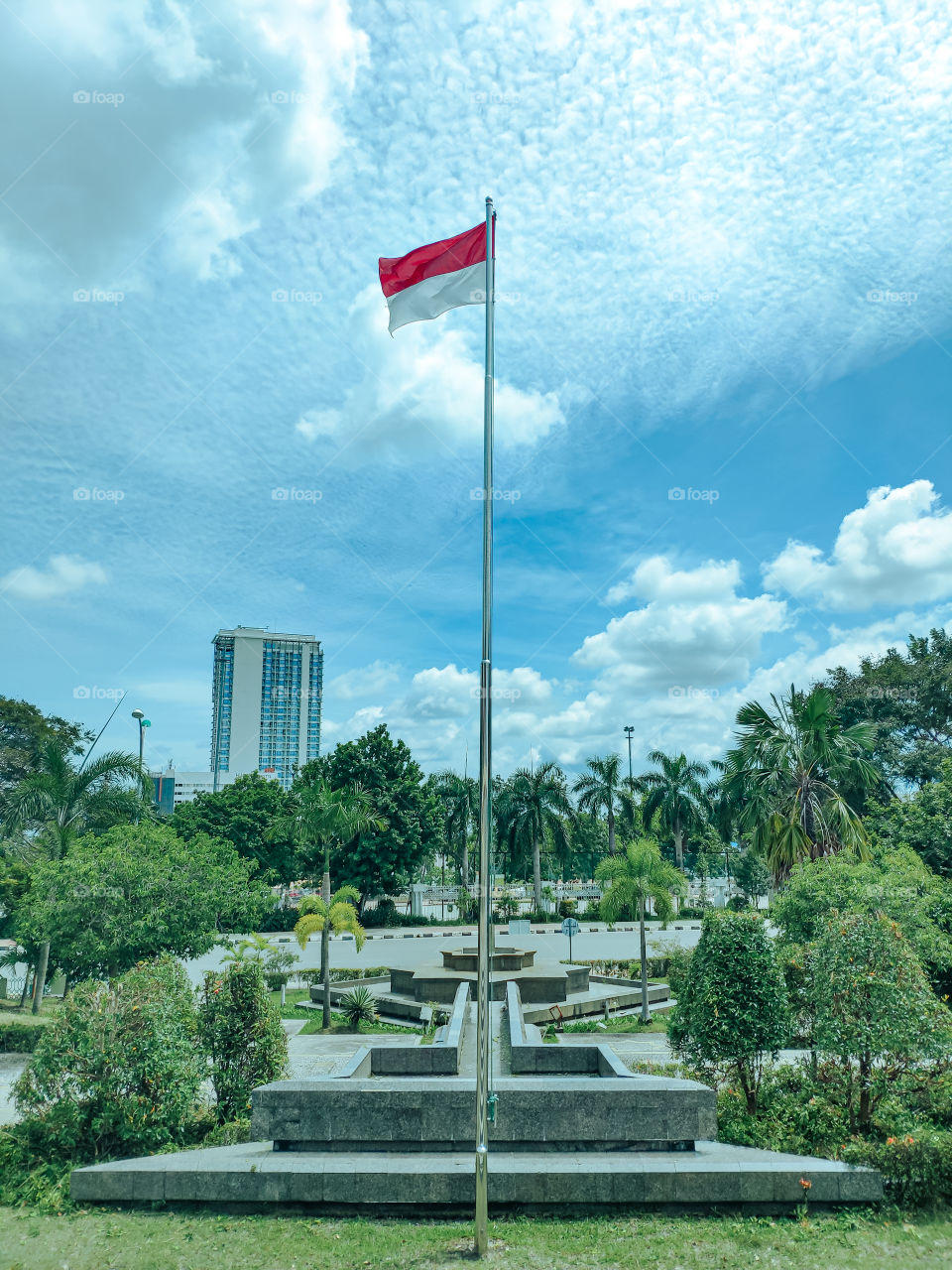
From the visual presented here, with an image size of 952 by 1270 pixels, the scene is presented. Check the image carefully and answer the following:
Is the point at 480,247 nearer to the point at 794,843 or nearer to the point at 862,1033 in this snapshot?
the point at 862,1033

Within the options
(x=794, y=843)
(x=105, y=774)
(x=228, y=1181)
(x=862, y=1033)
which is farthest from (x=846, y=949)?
(x=105, y=774)

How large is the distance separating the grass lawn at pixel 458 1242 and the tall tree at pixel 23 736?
Answer: 36536 millimetres

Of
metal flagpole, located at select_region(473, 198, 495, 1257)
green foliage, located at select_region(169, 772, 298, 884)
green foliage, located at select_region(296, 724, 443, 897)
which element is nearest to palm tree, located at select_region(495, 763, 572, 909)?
green foliage, located at select_region(296, 724, 443, 897)

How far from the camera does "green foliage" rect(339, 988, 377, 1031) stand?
20703mm

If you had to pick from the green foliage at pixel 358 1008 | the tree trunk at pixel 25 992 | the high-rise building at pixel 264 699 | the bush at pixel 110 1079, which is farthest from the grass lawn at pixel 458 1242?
the high-rise building at pixel 264 699

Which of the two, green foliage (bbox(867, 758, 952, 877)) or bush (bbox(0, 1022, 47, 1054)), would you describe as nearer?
bush (bbox(0, 1022, 47, 1054))

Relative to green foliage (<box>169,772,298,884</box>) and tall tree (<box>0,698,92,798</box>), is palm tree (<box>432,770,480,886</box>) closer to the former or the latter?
green foliage (<box>169,772,298,884</box>)

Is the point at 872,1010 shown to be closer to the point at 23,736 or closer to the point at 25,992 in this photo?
the point at 25,992

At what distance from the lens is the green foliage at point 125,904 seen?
53.6 ft

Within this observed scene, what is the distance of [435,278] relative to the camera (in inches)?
386

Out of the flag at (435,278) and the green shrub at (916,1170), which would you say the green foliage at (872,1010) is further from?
the flag at (435,278)

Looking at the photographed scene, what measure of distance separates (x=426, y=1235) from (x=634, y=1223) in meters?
1.89

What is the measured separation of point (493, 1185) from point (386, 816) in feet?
125

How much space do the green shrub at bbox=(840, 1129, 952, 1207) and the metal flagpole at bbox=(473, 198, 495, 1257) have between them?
3.69 m
